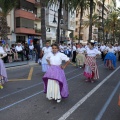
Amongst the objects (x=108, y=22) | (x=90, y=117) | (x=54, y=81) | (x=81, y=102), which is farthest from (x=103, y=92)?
(x=108, y=22)

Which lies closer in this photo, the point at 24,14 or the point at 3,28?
the point at 3,28

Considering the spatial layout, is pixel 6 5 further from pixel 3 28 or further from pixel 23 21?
pixel 23 21

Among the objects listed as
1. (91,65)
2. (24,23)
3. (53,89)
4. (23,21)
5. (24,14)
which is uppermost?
(24,14)

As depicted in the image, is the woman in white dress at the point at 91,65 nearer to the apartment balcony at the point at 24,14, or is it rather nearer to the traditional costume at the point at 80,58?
the traditional costume at the point at 80,58

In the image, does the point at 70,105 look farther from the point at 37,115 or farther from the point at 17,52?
the point at 17,52

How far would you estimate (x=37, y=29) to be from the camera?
159 ft

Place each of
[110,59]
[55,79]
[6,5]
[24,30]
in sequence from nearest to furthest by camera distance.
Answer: [55,79]
[110,59]
[6,5]
[24,30]

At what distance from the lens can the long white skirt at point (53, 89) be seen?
694cm

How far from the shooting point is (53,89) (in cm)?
696

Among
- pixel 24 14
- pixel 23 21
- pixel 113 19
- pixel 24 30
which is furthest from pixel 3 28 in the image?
pixel 113 19

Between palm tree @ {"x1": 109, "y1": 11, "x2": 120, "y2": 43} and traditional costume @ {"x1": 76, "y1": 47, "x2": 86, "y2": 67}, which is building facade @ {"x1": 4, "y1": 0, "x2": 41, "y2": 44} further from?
traditional costume @ {"x1": 76, "y1": 47, "x2": 86, "y2": 67}

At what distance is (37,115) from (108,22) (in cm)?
6052

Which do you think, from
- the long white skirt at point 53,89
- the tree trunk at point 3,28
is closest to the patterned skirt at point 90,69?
the long white skirt at point 53,89

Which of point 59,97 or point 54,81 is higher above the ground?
point 54,81
